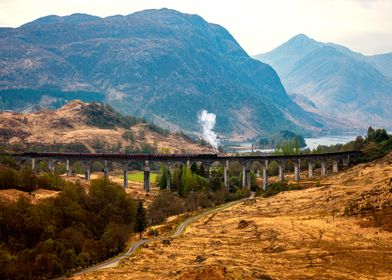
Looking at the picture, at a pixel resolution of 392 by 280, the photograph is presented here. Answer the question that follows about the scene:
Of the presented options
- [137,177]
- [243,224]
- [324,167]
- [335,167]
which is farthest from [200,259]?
[137,177]

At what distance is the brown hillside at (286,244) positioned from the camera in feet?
189

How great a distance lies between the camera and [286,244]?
72.2 meters

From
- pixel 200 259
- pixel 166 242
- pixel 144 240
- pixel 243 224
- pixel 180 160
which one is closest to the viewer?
pixel 200 259

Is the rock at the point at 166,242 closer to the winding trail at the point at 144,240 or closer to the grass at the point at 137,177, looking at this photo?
the winding trail at the point at 144,240

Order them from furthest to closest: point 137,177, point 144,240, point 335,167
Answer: point 137,177
point 335,167
point 144,240

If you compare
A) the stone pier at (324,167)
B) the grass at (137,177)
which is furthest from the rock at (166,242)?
the grass at (137,177)

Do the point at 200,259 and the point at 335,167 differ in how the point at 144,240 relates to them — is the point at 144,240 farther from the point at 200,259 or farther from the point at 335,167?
the point at 335,167

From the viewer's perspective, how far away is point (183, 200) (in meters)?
122

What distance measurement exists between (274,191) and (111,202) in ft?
165

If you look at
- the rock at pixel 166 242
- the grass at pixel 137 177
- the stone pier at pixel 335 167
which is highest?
the stone pier at pixel 335 167

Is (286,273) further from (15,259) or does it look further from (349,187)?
(349,187)

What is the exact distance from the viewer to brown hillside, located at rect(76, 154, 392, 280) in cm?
5762

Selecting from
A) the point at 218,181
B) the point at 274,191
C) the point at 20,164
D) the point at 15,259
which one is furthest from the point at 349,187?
the point at 20,164

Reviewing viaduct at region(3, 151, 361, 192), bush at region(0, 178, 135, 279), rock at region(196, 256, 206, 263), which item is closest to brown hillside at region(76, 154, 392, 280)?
rock at region(196, 256, 206, 263)
